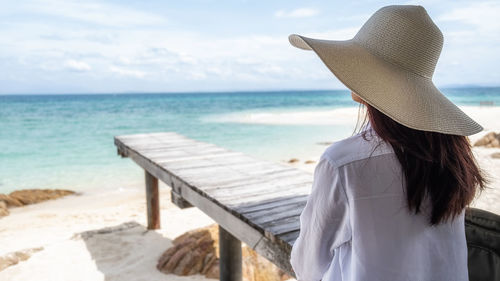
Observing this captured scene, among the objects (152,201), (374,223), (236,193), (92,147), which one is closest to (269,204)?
(236,193)

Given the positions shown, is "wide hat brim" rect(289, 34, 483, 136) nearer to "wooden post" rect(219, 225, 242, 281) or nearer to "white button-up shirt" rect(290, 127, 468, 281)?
"white button-up shirt" rect(290, 127, 468, 281)

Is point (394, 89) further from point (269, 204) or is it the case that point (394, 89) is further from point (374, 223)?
point (269, 204)

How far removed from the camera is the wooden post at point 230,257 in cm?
332

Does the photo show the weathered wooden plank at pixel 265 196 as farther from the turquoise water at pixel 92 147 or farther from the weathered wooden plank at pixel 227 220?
the turquoise water at pixel 92 147

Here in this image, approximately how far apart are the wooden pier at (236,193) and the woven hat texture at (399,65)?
1.10 m

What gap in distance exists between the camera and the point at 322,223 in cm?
124

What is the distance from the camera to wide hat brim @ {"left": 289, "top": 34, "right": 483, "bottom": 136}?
1.17m

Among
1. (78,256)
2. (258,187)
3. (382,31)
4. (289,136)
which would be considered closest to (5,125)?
(289,136)

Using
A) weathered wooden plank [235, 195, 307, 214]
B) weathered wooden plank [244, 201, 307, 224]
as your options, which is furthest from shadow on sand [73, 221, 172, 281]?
weathered wooden plank [244, 201, 307, 224]

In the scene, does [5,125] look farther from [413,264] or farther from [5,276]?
[413,264]

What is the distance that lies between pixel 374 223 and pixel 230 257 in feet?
7.75

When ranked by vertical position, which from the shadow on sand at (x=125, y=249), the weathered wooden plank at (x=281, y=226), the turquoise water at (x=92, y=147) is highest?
the weathered wooden plank at (x=281, y=226)

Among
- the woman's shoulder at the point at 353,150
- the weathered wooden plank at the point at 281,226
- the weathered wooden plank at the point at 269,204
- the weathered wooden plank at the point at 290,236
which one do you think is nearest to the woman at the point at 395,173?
the woman's shoulder at the point at 353,150

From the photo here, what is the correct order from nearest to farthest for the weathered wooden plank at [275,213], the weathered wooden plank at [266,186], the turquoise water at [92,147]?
the weathered wooden plank at [275,213] < the weathered wooden plank at [266,186] < the turquoise water at [92,147]
